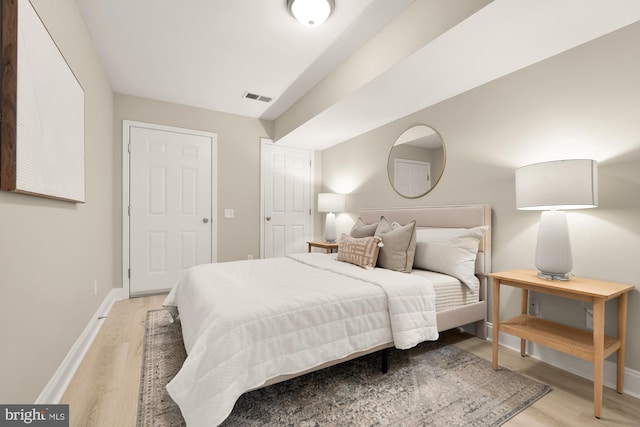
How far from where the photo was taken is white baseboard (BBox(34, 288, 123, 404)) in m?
1.46

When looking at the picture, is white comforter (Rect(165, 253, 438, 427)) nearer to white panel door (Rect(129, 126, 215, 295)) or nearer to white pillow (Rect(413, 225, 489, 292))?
white pillow (Rect(413, 225, 489, 292))

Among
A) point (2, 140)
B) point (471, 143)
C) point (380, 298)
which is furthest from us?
point (471, 143)

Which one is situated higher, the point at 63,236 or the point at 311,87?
the point at 311,87

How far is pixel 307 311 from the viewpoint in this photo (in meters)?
1.48

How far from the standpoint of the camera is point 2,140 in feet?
3.56

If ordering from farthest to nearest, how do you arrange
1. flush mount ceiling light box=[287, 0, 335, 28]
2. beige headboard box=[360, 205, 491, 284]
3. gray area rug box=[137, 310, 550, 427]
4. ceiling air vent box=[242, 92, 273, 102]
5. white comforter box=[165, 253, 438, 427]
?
1. ceiling air vent box=[242, 92, 273, 102]
2. beige headboard box=[360, 205, 491, 284]
3. flush mount ceiling light box=[287, 0, 335, 28]
4. gray area rug box=[137, 310, 550, 427]
5. white comforter box=[165, 253, 438, 427]

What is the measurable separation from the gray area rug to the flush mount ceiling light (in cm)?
245

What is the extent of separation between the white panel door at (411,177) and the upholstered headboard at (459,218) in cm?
22

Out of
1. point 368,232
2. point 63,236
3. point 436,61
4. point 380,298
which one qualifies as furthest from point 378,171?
point 63,236

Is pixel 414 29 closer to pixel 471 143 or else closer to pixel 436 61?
pixel 436 61

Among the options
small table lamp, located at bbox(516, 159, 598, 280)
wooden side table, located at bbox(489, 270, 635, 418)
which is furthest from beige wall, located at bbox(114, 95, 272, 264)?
small table lamp, located at bbox(516, 159, 598, 280)

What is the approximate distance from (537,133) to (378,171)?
180 centimetres

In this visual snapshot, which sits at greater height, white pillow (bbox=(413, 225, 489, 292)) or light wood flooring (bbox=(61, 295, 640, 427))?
white pillow (bbox=(413, 225, 489, 292))

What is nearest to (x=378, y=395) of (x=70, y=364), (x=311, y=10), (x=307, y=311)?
(x=307, y=311)
